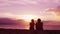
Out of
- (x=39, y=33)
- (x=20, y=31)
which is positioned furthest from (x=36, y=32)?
(x=20, y=31)

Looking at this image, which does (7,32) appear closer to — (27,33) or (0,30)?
(0,30)

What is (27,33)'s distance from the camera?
763 cm

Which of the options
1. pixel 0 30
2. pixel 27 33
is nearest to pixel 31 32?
pixel 27 33

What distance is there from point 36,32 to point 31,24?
7.64 feet

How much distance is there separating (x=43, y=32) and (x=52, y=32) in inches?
14.2

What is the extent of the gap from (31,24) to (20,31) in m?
2.39

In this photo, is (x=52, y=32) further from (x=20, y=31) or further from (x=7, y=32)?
(x=7, y=32)

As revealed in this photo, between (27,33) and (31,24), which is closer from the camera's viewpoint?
(27,33)

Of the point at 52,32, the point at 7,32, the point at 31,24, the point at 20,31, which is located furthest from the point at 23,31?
the point at 31,24

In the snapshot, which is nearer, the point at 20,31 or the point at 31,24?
the point at 20,31

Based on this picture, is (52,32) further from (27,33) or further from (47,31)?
(27,33)

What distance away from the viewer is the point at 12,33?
757 centimetres

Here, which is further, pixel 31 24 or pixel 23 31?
pixel 31 24

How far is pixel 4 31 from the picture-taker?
756 centimetres
